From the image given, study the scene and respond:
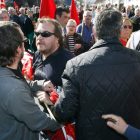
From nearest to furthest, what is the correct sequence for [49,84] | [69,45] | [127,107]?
[127,107] → [49,84] → [69,45]

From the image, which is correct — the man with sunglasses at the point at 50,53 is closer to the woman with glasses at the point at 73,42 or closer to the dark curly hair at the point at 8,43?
the dark curly hair at the point at 8,43

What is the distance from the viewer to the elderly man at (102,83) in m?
1.23

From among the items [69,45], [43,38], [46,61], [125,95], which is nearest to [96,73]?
[125,95]

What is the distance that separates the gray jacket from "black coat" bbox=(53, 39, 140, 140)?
22 centimetres

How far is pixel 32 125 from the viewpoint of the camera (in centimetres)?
126

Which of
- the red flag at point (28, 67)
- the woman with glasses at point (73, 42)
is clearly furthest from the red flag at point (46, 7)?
the red flag at point (28, 67)

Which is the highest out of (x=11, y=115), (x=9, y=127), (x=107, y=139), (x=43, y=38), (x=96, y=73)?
(x=43, y=38)

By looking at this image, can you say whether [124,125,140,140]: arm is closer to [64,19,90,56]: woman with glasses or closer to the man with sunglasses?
the man with sunglasses

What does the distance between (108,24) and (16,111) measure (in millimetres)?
984

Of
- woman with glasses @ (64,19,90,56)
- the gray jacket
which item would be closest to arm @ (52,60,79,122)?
the gray jacket

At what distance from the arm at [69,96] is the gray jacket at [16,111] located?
16 cm

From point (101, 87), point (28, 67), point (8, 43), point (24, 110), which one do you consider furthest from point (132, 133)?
point (28, 67)

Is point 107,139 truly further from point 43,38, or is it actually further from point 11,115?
point 43,38

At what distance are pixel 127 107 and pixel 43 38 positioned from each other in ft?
4.43
